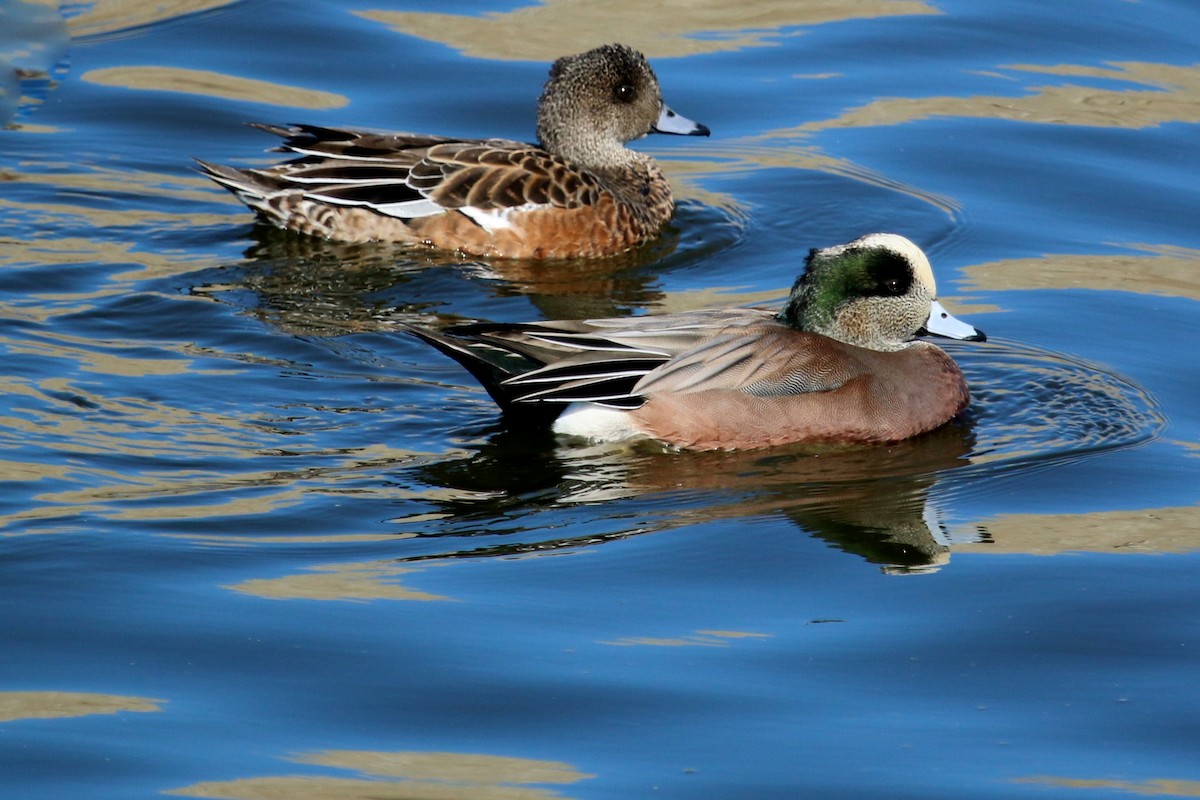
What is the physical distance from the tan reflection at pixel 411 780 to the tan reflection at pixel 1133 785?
1078 mm

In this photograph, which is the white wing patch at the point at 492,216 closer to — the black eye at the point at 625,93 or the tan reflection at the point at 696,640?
the black eye at the point at 625,93

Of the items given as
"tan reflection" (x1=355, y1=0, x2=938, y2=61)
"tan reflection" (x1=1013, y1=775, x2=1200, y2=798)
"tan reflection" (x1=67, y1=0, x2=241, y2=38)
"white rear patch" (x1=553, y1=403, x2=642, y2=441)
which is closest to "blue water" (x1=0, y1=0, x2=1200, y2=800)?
"tan reflection" (x1=1013, y1=775, x2=1200, y2=798)

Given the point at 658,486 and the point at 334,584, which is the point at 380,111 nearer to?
the point at 658,486

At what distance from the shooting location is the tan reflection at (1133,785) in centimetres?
441

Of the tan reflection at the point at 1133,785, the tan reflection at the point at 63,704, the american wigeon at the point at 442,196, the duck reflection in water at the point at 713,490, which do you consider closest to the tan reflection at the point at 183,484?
the duck reflection in water at the point at 713,490

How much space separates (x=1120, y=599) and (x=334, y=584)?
7.39ft

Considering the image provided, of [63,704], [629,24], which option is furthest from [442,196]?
[63,704]

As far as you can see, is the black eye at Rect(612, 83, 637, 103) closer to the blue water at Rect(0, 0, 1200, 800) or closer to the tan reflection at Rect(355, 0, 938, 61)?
the blue water at Rect(0, 0, 1200, 800)

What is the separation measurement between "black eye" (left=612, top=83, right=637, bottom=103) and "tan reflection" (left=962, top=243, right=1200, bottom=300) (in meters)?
2.15

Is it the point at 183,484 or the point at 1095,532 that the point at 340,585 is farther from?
the point at 1095,532

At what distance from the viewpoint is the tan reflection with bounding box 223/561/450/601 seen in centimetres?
531

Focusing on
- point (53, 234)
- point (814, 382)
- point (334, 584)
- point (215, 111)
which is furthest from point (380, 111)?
point (334, 584)

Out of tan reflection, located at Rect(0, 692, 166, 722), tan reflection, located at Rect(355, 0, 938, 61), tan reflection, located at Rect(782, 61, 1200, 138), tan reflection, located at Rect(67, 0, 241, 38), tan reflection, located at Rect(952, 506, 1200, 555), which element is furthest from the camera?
A: tan reflection, located at Rect(355, 0, 938, 61)

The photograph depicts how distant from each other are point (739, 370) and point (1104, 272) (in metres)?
2.73
